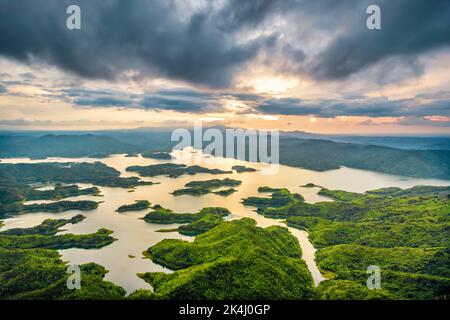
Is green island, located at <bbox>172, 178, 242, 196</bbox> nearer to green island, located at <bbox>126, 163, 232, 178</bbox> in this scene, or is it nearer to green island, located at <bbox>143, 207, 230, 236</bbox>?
green island, located at <bbox>143, 207, 230, 236</bbox>

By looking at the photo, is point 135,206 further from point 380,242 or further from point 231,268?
point 380,242

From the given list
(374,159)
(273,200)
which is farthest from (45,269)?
(374,159)

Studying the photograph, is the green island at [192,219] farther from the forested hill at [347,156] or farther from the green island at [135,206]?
the forested hill at [347,156]

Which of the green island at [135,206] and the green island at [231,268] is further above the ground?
the green island at [231,268]

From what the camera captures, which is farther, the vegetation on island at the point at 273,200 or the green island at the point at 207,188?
the green island at the point at 207,188

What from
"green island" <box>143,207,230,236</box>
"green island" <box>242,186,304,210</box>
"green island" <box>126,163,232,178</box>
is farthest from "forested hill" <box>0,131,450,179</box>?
"green island" <box>143,207,230,236</box>

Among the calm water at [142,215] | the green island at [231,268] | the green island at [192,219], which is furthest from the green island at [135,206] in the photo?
the green island at [231,268]
